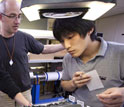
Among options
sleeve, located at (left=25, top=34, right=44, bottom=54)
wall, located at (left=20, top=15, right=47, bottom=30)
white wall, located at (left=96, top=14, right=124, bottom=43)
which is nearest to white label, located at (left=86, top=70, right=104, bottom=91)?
sleeve, located at (left=25, top=34, right=44, bottom=54)

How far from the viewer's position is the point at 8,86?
1018mm

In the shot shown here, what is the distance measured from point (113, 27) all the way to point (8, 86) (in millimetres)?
2746

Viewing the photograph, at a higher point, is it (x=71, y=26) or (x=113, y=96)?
(x=71, y=26)

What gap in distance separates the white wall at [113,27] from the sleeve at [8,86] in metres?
2.53

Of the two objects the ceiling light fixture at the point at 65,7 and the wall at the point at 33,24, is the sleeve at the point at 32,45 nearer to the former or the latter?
the ceiling light fixture at the point at 65,7

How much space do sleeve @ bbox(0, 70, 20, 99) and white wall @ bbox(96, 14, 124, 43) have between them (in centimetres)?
253

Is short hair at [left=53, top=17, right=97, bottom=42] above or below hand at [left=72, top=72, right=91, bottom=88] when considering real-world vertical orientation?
above

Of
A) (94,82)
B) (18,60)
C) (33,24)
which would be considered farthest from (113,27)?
(94,82)

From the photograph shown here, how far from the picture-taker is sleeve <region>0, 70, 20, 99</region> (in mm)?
1002

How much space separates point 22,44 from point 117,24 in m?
2.39

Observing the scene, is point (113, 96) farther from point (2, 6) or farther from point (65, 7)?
point (2, 6)

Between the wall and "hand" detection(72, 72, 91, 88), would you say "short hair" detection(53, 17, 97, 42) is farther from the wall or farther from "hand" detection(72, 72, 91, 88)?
the wall

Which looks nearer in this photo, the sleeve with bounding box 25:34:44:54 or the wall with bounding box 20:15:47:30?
the sleeve with bounding box 25:34:44:54

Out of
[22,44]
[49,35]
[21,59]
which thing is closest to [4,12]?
[22,44]
